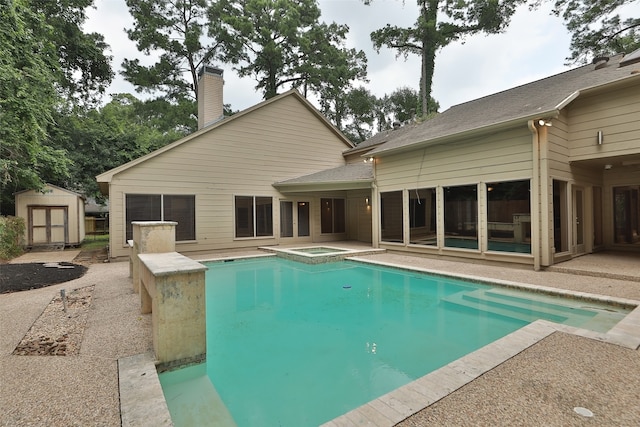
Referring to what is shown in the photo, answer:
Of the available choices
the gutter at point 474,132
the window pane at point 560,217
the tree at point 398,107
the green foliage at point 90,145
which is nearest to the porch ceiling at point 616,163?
the window pane at point 560,217

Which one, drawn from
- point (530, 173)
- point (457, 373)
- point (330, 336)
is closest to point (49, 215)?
point (330, 336)

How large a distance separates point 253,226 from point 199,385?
889 centimetres

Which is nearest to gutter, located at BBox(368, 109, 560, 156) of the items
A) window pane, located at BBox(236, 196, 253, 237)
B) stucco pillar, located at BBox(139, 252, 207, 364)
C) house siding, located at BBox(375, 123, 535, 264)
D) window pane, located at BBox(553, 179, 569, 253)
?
house siding, located at BBox(375, 123, 535, 264)

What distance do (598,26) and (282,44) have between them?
1704cm

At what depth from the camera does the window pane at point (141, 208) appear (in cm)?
918

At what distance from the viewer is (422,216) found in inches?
360

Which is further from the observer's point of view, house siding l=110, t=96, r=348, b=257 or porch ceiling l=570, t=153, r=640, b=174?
house siding l=110, t=96, r=348, b=257

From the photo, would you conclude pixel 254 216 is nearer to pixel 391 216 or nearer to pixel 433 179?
pixel 391 216

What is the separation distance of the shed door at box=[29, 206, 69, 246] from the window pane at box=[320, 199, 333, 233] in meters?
10.5

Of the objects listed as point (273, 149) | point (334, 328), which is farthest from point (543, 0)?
point (334, 328)

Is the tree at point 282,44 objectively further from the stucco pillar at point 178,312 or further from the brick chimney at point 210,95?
the stucco pillar at point 178,312

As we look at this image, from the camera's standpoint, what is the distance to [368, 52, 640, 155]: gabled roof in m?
6.43

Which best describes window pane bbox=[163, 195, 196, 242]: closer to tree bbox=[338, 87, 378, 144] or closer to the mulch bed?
the mulch bed

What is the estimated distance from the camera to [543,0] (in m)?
14.6
